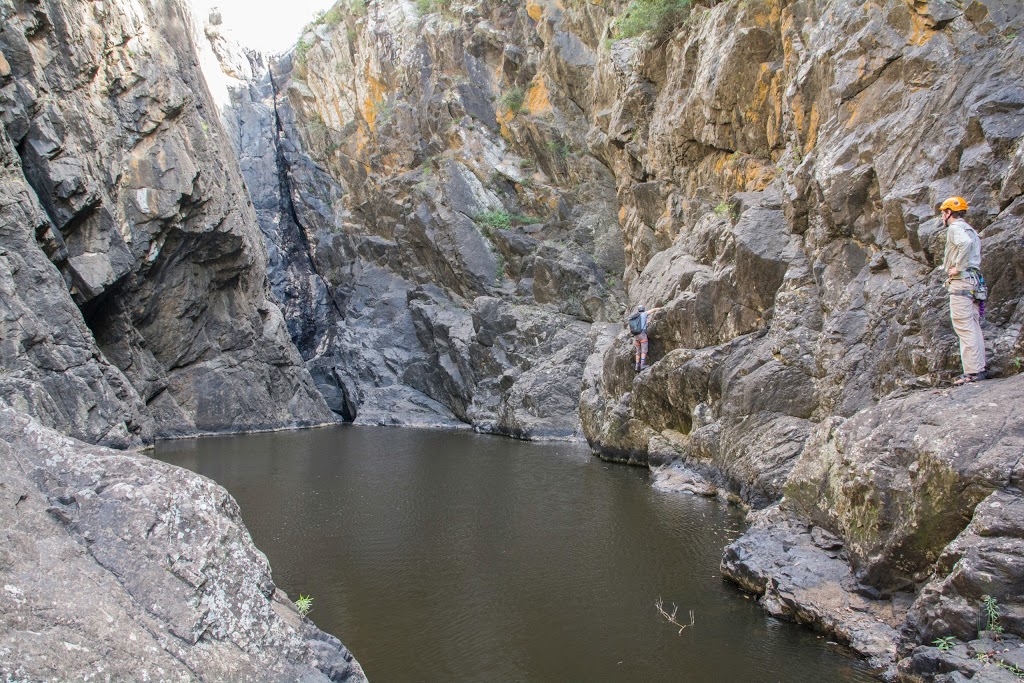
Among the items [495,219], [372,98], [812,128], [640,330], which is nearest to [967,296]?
[812,128]

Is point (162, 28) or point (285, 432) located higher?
point (162, 28)

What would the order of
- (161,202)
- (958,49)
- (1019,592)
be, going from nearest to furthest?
1. (1019,592)
2. (958,49)
3. (161,202)

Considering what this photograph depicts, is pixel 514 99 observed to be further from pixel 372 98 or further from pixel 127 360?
pixel 127 360

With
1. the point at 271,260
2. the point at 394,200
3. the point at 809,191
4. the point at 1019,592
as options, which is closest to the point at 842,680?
the point at 1019,592

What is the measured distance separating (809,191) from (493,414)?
62.7 ft

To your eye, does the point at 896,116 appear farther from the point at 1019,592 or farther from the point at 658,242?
the point at 658,242

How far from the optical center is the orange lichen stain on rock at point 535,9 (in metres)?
29.7

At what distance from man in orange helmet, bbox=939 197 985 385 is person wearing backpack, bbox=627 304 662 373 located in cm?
1024

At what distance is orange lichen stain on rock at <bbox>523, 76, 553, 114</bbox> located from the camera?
3078 centimetres

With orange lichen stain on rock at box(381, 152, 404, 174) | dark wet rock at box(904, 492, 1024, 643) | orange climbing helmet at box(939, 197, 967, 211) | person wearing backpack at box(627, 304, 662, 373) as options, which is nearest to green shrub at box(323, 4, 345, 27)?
orange lichen stain on rock at box(381, 152, 404, 174)

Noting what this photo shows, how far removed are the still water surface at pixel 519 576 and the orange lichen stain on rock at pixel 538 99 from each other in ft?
65.0

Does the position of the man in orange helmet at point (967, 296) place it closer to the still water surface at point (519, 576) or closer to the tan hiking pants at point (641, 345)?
the still water surface at point (519, 576)

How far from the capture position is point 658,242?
73.5 ft

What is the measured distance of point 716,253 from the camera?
16047mm
